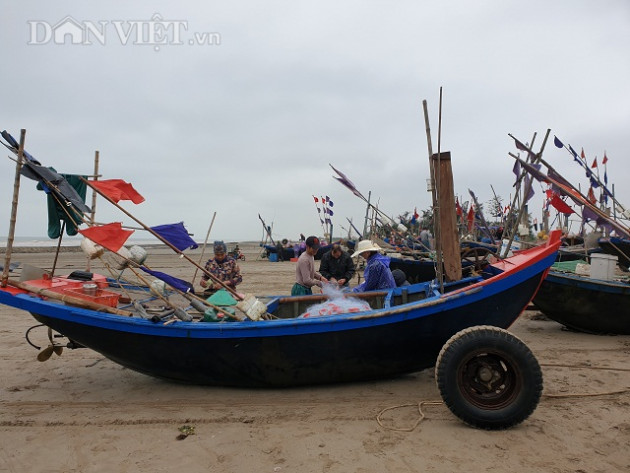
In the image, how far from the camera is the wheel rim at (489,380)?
11.9ft

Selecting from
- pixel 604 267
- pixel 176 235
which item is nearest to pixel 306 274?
pixel 176 235

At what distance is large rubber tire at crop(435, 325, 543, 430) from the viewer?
140 inches

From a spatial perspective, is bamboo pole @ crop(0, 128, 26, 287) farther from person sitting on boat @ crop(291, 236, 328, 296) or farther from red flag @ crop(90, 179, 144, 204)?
person sitting on boat @ crop(291, 236, 328, 296)

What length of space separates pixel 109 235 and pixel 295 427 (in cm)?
242

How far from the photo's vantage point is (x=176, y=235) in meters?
4.99

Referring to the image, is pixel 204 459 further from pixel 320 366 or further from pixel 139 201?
pixel 139 201

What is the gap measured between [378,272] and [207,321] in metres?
2.24

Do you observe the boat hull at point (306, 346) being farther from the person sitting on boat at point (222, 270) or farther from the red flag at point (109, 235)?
the person sitting on boat at point (222, 270)

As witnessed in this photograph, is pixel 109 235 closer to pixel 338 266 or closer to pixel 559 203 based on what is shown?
pixel 338 266

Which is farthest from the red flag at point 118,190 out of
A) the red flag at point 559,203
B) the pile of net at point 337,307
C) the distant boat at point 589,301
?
the red flag at point 559,203

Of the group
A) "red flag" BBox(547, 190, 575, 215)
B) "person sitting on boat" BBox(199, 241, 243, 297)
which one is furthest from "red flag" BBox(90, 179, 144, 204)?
"red flag" BBox(547, 190, 575, 215)

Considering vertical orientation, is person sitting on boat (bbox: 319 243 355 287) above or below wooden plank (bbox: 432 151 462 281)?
below

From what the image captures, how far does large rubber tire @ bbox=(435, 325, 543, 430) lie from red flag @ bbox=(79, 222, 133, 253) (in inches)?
120

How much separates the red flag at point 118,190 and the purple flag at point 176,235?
0.41 m
